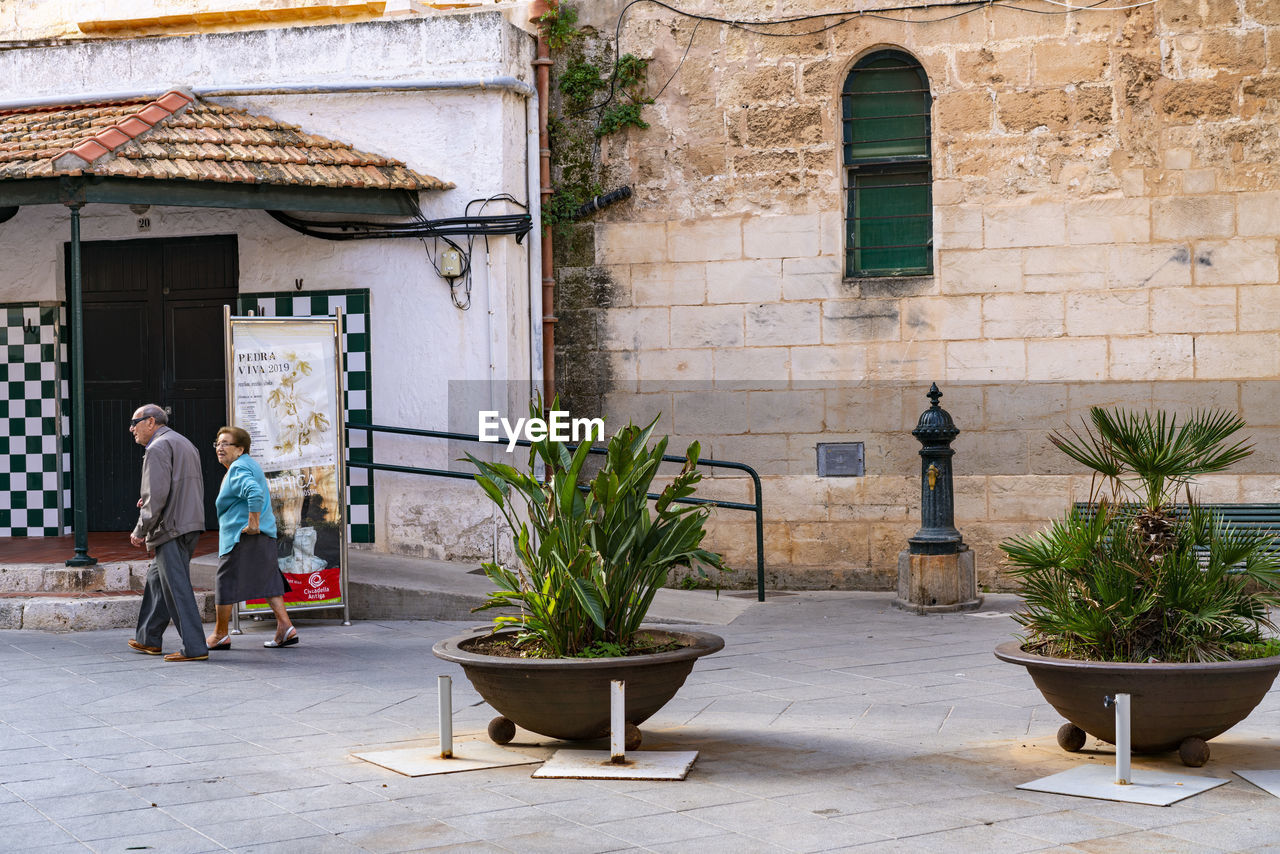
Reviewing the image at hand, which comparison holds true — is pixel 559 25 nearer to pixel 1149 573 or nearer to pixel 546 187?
pixel 546 187

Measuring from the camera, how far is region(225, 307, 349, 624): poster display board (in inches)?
414

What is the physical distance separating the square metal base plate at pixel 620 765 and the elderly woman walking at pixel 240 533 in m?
4.07

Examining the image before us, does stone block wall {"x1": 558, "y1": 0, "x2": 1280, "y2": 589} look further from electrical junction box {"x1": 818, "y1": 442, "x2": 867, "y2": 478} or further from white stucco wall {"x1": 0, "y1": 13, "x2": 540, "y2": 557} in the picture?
white stucco wall {"x1": 0, "y1": 13, "x2": 540, "y2": 557}

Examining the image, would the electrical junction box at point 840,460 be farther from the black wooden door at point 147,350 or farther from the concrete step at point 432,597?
the black wooden door at point 147,350

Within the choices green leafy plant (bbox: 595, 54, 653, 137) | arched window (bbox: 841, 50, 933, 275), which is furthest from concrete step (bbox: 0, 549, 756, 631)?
green leafy plant (bbox: 595, 54, 653, 137)

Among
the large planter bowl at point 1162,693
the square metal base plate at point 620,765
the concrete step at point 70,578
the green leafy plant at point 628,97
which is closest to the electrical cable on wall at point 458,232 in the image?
the green leafy plant at point 628,97

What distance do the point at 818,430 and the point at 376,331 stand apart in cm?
389

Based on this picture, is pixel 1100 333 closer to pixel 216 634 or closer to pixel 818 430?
pixel 818 430

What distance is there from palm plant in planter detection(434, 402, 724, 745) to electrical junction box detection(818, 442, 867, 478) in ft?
19.0

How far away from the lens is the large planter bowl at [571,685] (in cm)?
612

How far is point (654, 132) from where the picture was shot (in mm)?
12664

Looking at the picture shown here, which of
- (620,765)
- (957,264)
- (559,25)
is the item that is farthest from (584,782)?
(559,25)

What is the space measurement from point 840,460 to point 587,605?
21.1 ft

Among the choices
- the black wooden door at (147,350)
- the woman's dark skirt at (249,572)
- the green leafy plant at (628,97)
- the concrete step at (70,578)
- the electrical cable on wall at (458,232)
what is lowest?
the concrete step at (70,578)
